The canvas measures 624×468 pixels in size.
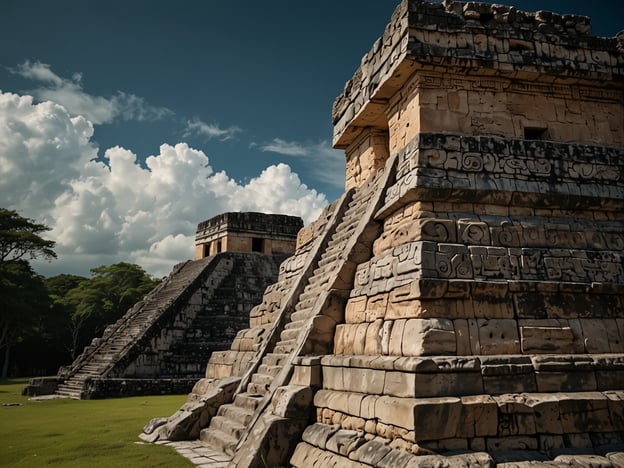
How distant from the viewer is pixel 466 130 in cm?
607

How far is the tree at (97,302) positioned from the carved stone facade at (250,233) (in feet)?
32.9

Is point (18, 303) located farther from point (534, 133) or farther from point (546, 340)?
point (546, 340)

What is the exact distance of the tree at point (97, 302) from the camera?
26797 mm

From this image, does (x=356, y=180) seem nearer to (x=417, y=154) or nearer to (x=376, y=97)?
(x=376, y=97)

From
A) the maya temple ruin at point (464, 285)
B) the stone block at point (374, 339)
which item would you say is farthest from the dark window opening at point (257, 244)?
the stone block at point (374, 339)

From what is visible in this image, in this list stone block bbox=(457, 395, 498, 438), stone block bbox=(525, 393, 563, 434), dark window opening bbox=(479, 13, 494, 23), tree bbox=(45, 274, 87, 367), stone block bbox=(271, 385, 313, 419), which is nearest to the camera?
stone block bbox=(457, 395, 498, 438)

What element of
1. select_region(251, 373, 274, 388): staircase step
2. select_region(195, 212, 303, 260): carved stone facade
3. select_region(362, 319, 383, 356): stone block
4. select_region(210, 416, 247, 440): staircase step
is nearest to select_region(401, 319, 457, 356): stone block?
select_region(362, 319, 383, 356): stone block

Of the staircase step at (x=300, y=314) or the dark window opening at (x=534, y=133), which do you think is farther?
the staircase step at (x=300, y=314)

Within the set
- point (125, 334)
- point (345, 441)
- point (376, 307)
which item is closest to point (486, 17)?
point (376, 307)

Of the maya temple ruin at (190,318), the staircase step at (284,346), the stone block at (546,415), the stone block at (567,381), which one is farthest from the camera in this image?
the maya temple ruin at (190,318)

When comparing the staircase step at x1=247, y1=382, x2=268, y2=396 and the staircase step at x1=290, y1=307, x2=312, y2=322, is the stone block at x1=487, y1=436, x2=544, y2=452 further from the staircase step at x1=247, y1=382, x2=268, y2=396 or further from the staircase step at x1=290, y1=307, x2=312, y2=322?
the staircase step at x1=247, y1=382, x2=268, y2=396

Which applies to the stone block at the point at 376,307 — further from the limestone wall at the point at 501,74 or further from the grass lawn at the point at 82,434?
the grass lawn at the point at 82,434

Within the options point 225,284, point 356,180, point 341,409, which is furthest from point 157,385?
point 341,409

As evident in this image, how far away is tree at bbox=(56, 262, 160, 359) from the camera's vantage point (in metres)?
26.8
